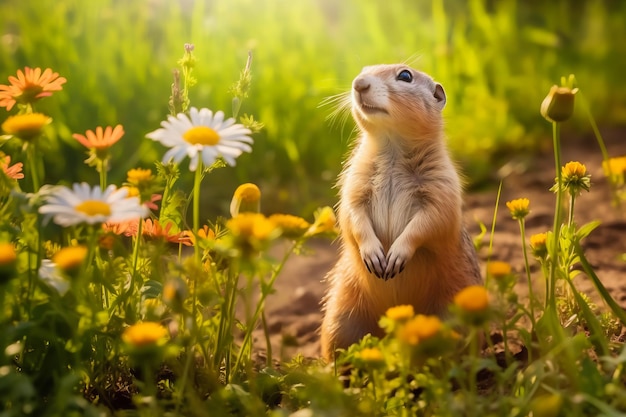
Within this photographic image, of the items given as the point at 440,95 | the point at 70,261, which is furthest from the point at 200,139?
the point at 440,95

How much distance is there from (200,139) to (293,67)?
3900 mm

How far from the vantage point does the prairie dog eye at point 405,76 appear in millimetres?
3492

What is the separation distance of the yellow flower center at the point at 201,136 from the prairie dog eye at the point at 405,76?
1.33 meters

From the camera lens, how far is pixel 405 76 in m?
3.50

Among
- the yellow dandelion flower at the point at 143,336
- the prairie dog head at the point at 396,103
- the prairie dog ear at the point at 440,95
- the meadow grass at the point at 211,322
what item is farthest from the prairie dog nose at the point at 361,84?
the yellow dandelion flower at the point at 143,336

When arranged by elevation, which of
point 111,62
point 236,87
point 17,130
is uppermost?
point 111,62

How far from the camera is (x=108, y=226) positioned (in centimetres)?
275

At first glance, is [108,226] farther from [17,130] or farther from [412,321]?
[412,321]

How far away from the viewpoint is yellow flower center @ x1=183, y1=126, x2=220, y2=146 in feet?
7.64

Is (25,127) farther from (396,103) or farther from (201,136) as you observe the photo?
(396,103)

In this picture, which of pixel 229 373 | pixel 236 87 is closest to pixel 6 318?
pixel 229 373

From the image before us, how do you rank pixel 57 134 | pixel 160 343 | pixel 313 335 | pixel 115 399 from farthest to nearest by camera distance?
1. pixel 57 134
2. pixel 313 335
3. pixel 115 399
4. pixel 160 343

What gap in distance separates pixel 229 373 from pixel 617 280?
6.17 ft

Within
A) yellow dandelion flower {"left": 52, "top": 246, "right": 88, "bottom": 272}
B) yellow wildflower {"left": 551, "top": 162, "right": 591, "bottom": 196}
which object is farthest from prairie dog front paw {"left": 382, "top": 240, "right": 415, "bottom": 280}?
yellow dandelion flower {"left": 52, "top": 246, "right": 88, "bottom": 272}
